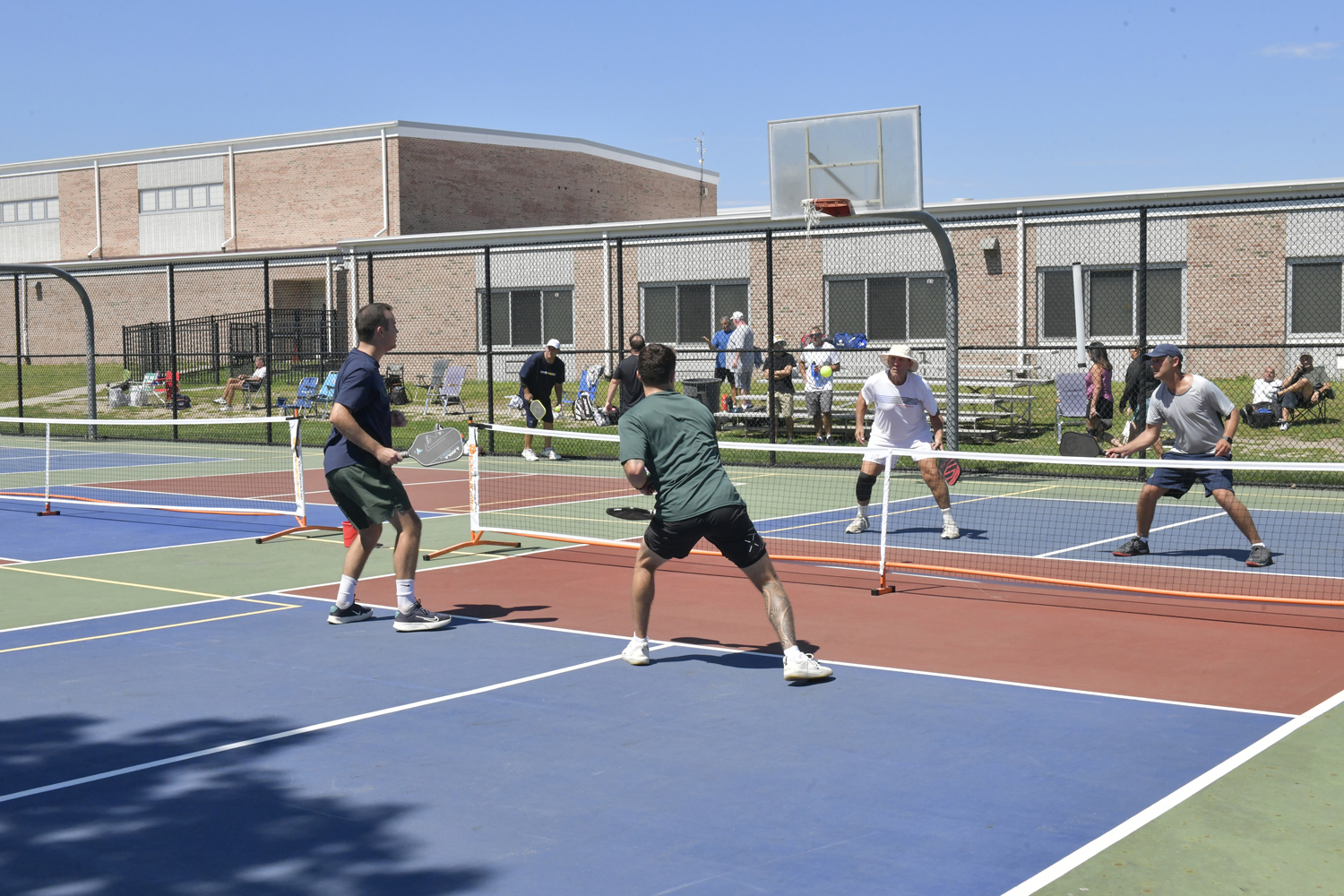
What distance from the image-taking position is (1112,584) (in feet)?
31.9

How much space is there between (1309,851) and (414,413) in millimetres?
25715

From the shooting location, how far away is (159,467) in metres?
20.7

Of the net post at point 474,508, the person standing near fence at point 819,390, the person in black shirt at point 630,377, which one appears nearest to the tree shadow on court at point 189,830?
the net post at point 474,508

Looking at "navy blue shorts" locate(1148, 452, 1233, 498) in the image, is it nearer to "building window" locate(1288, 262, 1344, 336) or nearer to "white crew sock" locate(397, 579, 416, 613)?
"white crew sock" locate(397, 579, 416, 613)

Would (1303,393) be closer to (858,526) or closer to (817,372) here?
(817,372)

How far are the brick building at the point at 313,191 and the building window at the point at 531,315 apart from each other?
7374mm

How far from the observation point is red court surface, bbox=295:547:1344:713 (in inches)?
278

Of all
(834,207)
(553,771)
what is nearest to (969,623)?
(553,771)

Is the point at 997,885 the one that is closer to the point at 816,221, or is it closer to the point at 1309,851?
the point at 1309,851

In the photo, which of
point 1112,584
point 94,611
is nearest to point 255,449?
point 94,611

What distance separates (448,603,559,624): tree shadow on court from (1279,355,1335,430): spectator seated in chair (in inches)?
643

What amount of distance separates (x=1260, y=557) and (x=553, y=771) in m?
7.11

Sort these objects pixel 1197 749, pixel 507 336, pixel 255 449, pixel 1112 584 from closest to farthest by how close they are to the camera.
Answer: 1. pixel 1197 749
2. pixel 1112 584
3. pixel 255 449
4. pixel 507 336

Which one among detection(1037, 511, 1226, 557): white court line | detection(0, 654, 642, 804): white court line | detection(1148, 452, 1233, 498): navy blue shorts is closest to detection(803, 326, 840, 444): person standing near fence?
detection(1037, 511, 1226, 557): white court line
